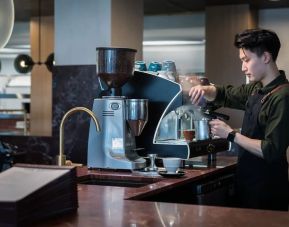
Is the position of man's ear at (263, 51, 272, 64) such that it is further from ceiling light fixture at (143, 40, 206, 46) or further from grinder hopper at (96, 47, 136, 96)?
ceiling light fixture at (143, 40, 206, 46)

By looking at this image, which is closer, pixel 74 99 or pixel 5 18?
pixel 5 18

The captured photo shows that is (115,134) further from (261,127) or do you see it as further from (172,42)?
(172,42)

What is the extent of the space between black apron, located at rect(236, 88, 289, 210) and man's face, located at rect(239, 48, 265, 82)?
11 centimetres

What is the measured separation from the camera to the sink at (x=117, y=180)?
284 cm

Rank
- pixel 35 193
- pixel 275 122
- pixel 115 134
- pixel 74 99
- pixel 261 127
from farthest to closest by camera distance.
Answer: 1. pixel 74 99
2. pixel 115 134
3. pixel 261 127
4. pixel 275 122
5. pixel 35 193

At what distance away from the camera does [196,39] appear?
843 cm

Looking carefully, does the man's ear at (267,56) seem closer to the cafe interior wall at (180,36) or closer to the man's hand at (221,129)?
the man's hand at (221,129)

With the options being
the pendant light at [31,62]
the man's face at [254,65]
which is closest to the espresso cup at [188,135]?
the man's face at [254,65]

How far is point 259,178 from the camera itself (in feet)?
9.73

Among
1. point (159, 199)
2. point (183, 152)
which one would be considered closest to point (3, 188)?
point (159, 199)

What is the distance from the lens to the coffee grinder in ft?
10.1

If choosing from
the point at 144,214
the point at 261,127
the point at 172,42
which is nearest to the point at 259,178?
the point at 261,127

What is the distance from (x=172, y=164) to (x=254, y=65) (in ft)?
2.22

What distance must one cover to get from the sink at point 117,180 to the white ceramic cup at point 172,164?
0.40 ft
